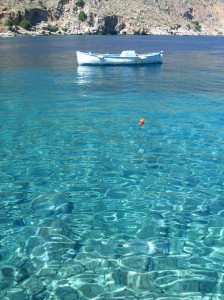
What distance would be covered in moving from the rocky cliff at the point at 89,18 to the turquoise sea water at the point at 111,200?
343 feet

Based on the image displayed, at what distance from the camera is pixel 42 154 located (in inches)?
643

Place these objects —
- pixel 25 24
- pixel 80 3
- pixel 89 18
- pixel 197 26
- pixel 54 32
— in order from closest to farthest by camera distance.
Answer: pixel 25 24
pixel 54 32
pixel 89 18
pixel 80 3
pixel 197 26

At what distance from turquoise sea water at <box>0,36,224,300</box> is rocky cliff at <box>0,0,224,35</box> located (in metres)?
105

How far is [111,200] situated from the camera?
1225 centimetres

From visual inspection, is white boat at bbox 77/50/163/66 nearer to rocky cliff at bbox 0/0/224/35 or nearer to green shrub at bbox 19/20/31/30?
rocky cliff at bbox 0/0/224/35

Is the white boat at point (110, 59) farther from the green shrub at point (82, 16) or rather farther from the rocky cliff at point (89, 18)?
the green shrub at point (82, 16)

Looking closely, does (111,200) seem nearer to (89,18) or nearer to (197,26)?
(89,18)

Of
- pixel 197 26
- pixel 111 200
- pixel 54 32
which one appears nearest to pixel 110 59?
pixel 111 200

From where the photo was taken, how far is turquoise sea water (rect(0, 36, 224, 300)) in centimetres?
864

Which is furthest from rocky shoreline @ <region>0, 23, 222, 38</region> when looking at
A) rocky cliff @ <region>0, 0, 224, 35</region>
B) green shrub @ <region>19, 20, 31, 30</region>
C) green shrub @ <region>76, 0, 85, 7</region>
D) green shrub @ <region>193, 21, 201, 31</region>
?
green shrub @ <region>76, 0, 85, 7</region>

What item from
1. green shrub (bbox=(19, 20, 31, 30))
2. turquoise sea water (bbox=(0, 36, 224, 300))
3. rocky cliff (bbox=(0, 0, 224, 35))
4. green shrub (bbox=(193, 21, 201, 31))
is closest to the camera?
turquoise sea water (bbox=(0, 36, 224, 300))

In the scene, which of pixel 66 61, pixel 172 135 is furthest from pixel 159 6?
pixel 172 135

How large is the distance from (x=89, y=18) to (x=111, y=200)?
14287cm

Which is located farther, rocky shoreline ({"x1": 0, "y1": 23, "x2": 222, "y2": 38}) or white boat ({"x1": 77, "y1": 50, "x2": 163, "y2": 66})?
rocky shoreline ({"x1": 0, "y1": 23, "x2": 222, "y2": 38})
